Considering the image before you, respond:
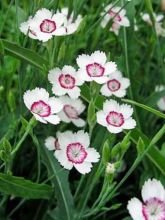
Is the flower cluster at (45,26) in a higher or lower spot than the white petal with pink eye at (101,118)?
higher

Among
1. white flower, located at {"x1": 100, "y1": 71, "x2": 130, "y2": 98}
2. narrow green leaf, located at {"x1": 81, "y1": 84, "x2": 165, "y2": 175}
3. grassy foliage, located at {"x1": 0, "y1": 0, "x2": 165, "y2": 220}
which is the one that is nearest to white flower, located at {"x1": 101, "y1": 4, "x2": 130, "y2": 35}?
grassy foliage, located at {"x1": 0, "y1": 0, "x2": 165, "y2": 220}

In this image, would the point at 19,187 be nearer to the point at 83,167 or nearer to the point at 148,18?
the point at 83,167

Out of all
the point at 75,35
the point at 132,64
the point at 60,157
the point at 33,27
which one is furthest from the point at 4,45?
the point at 132,64

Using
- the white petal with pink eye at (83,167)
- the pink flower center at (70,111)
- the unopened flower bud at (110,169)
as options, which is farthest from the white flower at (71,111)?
the unopened flower bud at (110,169)

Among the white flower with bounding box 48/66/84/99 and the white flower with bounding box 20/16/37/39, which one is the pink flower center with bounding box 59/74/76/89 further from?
the white flower with bounding box 20/16/37/39

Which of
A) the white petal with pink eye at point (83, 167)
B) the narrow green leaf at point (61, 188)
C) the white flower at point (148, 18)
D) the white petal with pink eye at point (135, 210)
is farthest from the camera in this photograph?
the white flower at point (148, 18)

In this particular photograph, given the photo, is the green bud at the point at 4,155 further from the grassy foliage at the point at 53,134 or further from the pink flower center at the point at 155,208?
the pink flower center at the point at 155,208

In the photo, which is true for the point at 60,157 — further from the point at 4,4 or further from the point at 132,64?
the point at 4,4
